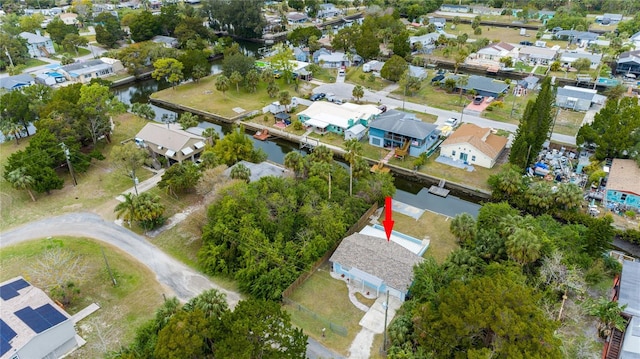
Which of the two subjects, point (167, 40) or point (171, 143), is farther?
point (167, 40)

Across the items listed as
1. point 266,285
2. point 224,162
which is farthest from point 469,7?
point 266,285

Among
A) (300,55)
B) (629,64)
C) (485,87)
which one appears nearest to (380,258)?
(485,87)

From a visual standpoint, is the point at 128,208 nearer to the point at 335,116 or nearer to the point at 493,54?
the point at 335,116

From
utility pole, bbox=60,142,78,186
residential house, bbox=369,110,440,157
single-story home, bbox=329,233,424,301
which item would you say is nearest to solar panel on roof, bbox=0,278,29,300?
utility pole, bbox=60,142,78,186

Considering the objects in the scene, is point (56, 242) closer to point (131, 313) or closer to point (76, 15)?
point (131, 313)

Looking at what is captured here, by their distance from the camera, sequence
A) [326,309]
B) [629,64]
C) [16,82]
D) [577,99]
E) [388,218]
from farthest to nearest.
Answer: [629,64] < [16,82] < [577,99] < [388,218] < [326,309]

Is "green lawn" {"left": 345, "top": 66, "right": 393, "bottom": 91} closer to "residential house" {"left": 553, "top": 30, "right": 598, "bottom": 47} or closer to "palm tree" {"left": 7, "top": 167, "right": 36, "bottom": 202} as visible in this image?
"residential house" {"left": 553, "top": 30, "right": 598, "bottom": 47}
